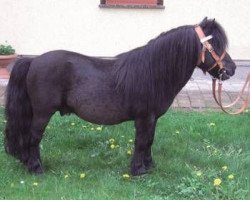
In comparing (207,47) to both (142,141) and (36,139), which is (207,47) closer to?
(142,141)

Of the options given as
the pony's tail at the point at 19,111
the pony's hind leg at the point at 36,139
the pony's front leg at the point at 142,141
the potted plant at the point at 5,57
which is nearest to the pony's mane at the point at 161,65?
the pony's front leg at the point at 142,141

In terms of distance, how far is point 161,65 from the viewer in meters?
4.57

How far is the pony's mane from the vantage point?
4500 millimetres

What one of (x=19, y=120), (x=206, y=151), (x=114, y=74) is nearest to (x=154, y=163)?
(x=206, y=151)

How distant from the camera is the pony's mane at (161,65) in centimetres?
450

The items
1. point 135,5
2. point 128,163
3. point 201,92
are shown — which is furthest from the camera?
point 135,5

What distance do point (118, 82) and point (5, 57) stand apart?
4.86 metres

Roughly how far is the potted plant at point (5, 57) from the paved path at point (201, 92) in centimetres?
22

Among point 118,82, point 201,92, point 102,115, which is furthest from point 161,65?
point 201,92

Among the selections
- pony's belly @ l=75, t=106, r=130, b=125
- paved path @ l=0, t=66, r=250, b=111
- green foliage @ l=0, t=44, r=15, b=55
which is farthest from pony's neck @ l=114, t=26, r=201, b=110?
green foliage @ l=0, t=44, r=15, b=55

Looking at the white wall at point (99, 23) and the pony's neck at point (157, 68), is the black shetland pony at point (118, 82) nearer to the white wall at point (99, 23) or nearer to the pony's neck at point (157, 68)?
the pony's neck at point (157, 68)

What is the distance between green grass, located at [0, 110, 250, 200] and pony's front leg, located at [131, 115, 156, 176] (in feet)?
0.38

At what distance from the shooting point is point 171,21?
942cm

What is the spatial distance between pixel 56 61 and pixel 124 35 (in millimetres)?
5003
